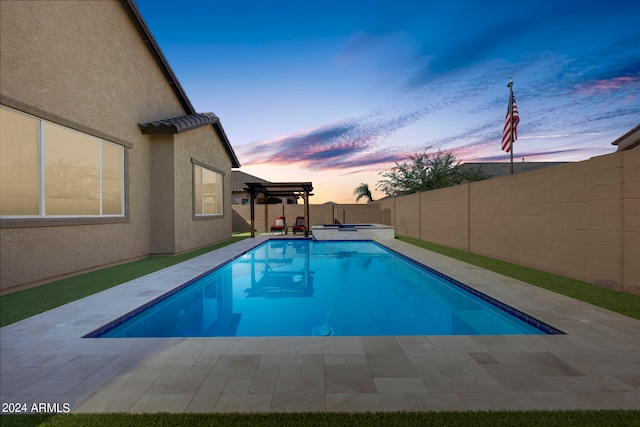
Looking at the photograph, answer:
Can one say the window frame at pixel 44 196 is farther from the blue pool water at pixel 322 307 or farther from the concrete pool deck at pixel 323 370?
the blue pool water at pixel 322 307

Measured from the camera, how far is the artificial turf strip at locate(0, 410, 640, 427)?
6.60ft

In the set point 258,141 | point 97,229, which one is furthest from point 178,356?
point 258,141

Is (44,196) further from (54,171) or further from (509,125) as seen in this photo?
(509,125)

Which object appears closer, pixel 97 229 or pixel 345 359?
pixel 345 359

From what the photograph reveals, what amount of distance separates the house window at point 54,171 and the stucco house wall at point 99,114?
218 mm

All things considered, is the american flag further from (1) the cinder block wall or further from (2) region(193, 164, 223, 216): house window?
(2) region(193, 164, 223, 216): house window

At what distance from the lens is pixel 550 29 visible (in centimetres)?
1073

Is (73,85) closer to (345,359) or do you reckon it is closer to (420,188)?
(345,359)

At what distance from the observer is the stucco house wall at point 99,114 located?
557 cm

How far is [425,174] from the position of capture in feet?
Result: 78.0

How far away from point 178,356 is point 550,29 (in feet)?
49.3

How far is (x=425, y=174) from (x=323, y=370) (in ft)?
76.0

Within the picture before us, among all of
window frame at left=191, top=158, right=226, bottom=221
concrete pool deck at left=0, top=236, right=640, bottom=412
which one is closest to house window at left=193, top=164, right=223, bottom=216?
window frame at left=191, top=158, right=226, bottom=221

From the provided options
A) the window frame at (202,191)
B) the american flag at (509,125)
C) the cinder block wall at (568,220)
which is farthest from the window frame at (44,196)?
the american flag at (509,125)
